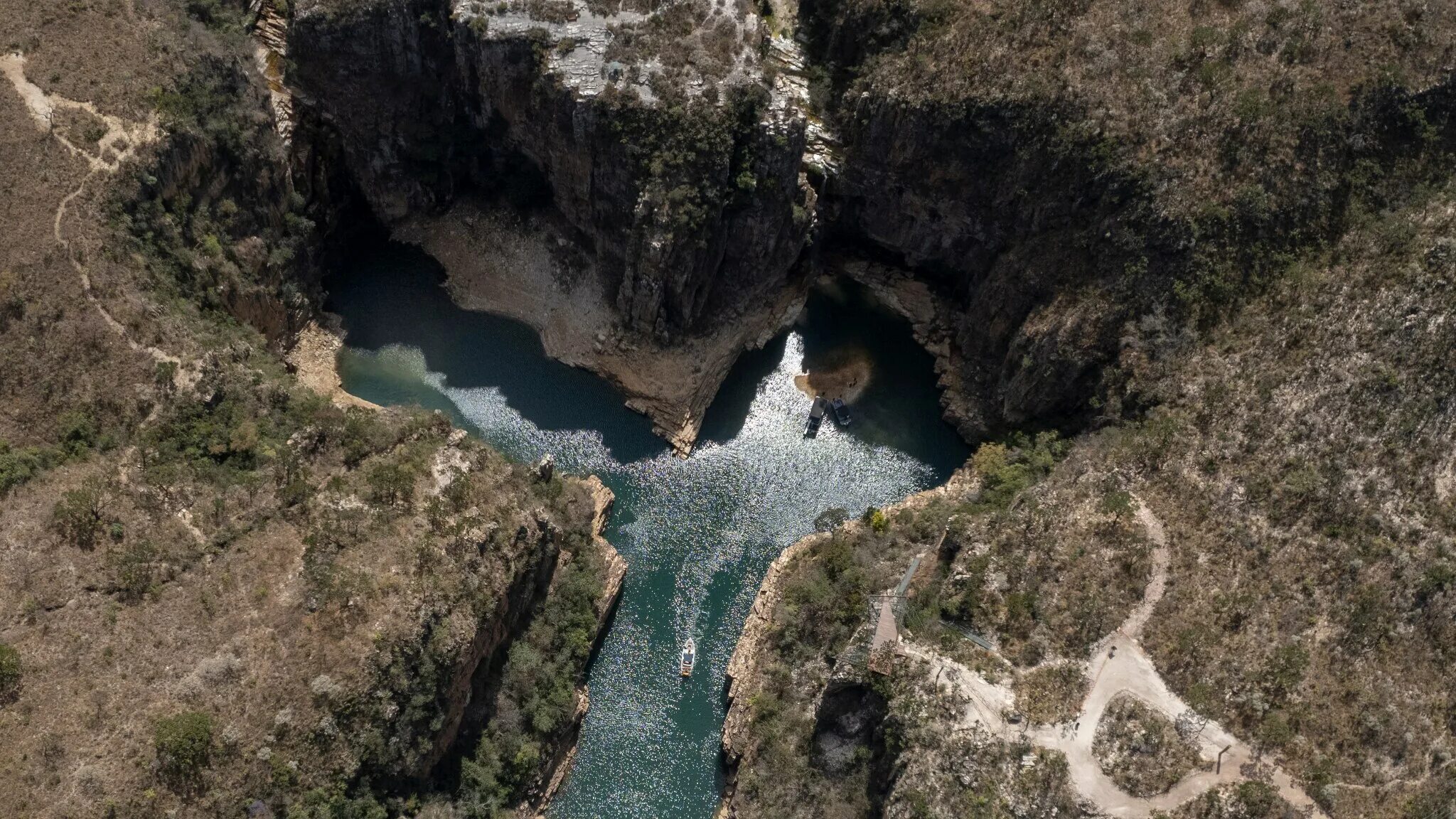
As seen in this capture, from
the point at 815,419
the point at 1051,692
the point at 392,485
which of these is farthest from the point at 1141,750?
the point at 392,485

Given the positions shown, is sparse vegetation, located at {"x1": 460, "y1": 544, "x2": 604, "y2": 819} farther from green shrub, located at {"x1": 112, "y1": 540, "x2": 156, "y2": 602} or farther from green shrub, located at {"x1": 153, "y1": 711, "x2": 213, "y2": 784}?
green shrub, located at {"x1": 112, "y1": 540, "x2": 156, "y2": 602}

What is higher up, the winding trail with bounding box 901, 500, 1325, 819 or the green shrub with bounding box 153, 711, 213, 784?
the winding trail with bounding box 901, 500, 1325, 819

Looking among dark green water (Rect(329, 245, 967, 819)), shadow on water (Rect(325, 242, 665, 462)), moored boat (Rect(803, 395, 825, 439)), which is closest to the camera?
dark green water (Rect(329, 245, 967, 819))

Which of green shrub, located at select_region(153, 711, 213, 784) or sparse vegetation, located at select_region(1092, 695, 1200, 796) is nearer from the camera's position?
green shrub, located at select_region(153, 711, 213, 784)

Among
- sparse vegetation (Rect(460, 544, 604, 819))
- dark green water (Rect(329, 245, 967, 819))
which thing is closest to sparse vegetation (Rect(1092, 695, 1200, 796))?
dark green water (Rect(329, 245, 967, 819))

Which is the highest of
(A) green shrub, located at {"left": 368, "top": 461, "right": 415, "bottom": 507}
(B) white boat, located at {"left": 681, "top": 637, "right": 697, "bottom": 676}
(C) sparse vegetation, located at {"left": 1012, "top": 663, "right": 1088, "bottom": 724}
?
(C) sparse vegetation, located at {"left": 1012, "top": 663, "right": 1088, "bottom": 724}

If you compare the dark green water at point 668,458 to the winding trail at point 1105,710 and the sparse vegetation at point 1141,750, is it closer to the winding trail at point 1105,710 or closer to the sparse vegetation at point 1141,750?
the winding trail at point 1105,710

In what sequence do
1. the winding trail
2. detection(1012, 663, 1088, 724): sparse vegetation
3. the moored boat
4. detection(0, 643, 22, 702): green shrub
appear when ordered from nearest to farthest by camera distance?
detection(0, 643, 22, 702): green shrub, the winding trail, detection(1012, 663, 1088, 724): sparse vegetation, the moored boat

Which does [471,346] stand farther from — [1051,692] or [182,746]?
[1051,692]

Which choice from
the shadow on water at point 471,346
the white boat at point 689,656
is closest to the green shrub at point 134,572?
the shadow on water at point 471,346
